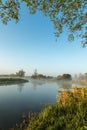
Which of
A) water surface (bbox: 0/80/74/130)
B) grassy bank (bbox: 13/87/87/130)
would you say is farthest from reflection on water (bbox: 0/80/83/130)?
grassy bank (bbox: 13/87/87/130)

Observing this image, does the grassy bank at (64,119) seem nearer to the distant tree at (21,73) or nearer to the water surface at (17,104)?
the water surface at (17,104)

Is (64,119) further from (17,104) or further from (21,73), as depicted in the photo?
(21,73)

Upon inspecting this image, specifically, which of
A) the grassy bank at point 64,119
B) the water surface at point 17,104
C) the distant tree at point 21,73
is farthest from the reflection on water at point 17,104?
the distant tree at point 21,73

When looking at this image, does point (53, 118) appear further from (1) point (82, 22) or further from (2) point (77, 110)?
(1) point (82, 22)

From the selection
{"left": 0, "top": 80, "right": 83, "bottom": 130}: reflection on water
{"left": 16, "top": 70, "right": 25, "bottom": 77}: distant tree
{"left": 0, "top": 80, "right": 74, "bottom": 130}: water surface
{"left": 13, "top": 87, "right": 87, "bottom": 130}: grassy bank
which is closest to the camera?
{"left": 13, "top": 87, "right": 87, "bottom": 130}: grassy bank

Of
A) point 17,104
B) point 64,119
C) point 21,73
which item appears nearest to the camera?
point 64,119

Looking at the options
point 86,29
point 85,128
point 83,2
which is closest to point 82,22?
point 86,29

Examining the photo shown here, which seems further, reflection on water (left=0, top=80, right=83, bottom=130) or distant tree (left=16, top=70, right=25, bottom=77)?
distant tree (left=16, top=70, right=25, bottom=77)

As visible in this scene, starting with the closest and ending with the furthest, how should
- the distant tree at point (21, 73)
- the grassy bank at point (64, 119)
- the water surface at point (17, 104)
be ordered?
1. the grassy bank at point (64, 119)
2. the water surface at point (17, 104)
3. the distant tree at point (21, 73)

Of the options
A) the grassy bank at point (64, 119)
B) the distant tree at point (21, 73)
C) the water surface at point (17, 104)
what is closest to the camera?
the grassy bank at point (64, 119)

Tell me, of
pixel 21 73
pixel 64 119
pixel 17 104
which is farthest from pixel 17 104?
pixel 21 73

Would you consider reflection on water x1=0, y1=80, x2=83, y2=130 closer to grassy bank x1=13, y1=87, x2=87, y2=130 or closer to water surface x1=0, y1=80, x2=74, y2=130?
water surface x1=0, y1=80, x2=74, y2=130

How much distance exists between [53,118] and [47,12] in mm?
7685

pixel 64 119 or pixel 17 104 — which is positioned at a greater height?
pixel 64 119
